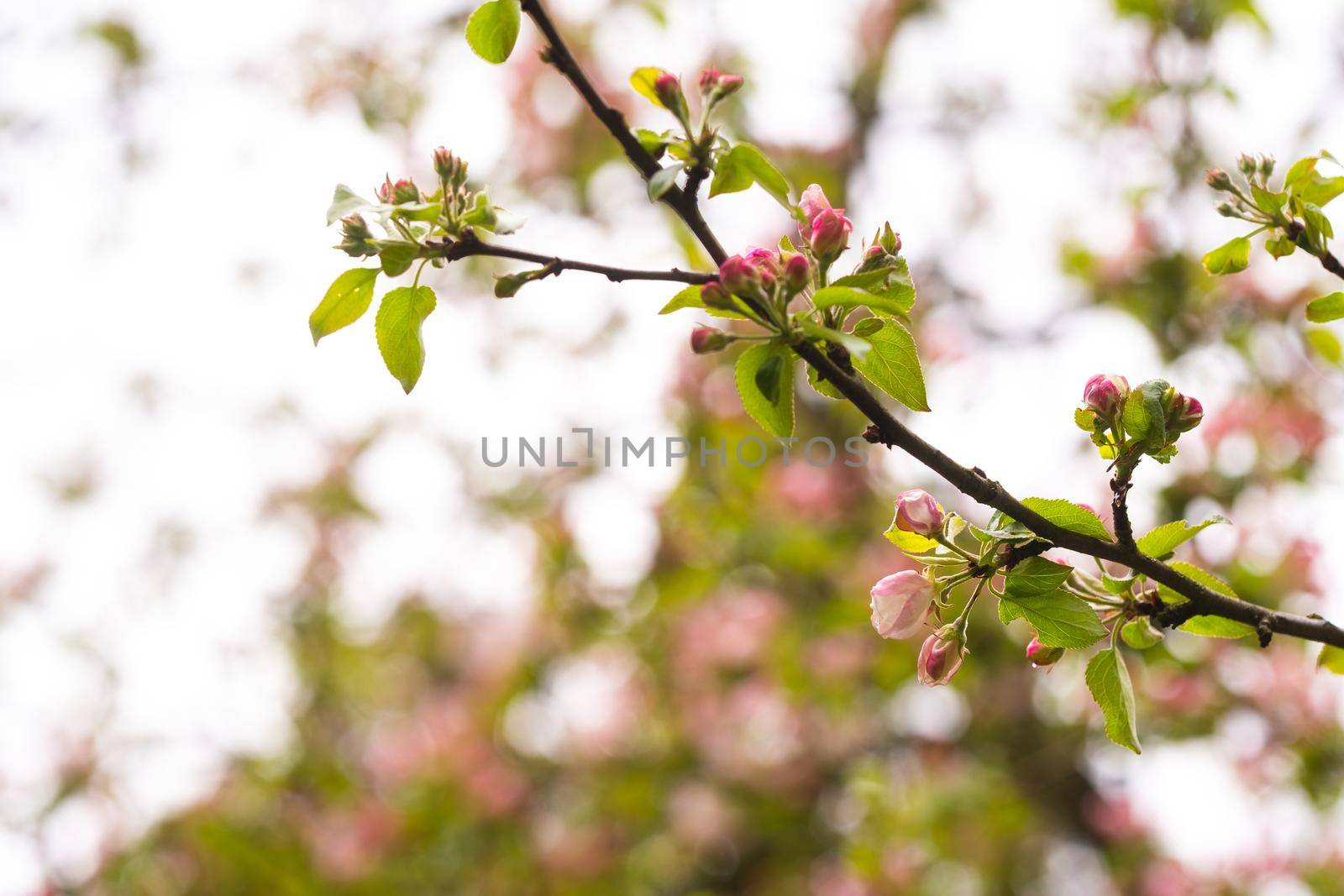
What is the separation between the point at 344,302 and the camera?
2.08 feet

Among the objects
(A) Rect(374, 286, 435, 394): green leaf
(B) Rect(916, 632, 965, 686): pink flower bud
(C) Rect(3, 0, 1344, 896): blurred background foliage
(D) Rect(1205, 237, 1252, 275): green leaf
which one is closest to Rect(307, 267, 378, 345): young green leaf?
(A) Rect(374, 286, 435, 394): green leaf

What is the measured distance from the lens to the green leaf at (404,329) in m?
0.63

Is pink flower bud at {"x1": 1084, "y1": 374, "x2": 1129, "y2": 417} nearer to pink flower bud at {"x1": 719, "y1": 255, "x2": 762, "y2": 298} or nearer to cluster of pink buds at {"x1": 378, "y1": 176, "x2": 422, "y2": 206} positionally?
pink flower bud at {"x1": 719, "y1": 255, "x2": 762, "y2": 298}

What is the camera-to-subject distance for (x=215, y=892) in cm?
238

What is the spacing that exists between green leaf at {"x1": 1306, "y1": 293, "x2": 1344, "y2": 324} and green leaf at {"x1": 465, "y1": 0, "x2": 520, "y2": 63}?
1.75 feet

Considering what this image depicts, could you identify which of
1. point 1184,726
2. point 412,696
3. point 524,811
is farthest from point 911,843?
point 412,696

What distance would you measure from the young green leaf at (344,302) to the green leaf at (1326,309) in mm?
595

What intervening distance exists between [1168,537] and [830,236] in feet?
0.84

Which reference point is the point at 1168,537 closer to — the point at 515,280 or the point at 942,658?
the point at 942,658

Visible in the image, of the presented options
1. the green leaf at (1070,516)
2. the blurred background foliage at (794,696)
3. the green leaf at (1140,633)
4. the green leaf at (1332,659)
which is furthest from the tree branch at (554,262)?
the blurred background foliage at (794,696)

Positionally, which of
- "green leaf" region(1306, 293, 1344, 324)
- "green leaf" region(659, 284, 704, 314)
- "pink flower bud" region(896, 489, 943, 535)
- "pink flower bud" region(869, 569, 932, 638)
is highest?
"green leaf" region(1306, 293, 1344, 324)

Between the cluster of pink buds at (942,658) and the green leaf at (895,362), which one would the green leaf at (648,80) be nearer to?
the green leaf at (895,362)

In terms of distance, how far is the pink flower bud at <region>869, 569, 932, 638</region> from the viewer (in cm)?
59

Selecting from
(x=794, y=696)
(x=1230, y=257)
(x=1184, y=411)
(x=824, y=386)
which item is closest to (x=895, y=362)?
(x=824, y=386)
